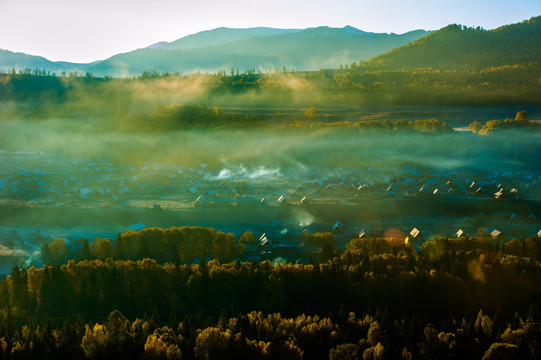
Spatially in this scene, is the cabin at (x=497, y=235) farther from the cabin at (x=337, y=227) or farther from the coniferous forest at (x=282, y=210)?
the cabin at (x=337, y=227)

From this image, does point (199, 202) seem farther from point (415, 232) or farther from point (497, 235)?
point (497, 235)

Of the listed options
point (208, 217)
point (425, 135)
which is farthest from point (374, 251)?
point (425, 135)

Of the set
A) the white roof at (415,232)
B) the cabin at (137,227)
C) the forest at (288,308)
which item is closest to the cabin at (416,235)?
the white roof at (415,232)

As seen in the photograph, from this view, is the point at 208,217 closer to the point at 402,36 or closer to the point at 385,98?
the point at 385,98

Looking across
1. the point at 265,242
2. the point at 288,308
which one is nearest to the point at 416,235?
the point at 265,242

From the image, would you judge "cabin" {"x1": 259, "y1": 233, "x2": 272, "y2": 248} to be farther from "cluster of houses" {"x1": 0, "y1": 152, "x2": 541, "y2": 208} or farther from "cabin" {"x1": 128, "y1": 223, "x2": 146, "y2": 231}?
"cluster of houses" {"x1": 0, "y1": 152, "x2": 541, "y2": 208}

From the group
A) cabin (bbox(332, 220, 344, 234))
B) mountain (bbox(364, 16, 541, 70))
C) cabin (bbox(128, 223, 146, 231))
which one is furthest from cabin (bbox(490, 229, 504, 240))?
mountain (bbox(364, 16, 541, 70))
